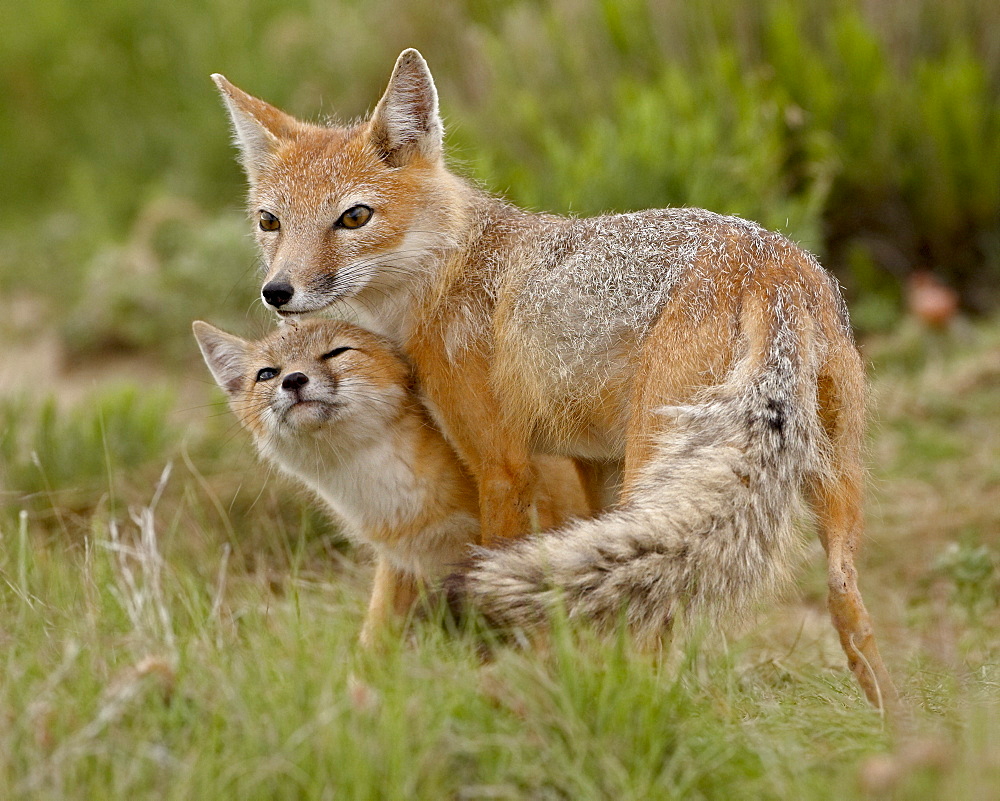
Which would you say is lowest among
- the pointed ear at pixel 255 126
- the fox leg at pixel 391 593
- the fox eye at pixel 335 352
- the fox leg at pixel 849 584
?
the fox leg at pixel 391 593

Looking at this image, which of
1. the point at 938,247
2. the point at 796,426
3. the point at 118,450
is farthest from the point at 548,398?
the point at 938,247

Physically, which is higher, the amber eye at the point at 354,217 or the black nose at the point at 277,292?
the amber eye at the point at 354,217

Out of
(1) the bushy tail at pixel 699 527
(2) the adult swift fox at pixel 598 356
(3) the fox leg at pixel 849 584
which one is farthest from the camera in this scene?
(3) the fox leg at pixel 849 584

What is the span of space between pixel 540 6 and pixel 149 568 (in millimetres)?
7779

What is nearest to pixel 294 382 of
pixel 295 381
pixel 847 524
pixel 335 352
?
pixel 295 381

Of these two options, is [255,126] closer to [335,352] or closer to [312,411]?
[335,352]

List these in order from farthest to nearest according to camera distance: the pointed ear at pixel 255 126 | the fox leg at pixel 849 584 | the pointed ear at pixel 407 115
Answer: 1. the pointed ear at pixel 255 126
2. the pointed ear at pixel 407 115
3. the fox leg at pixel 849 584

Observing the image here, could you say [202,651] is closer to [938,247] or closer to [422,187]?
[422,187]

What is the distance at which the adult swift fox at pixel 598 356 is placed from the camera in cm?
334

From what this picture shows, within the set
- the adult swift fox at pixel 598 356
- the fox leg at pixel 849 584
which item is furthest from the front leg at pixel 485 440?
the fox leg at pixel 849 584

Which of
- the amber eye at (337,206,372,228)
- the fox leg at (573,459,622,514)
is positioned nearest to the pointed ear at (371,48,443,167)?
the amber eye at (337,206,372,228)

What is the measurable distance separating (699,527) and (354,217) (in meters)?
1.83

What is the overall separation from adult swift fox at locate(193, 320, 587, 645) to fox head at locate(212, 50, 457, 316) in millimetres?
270

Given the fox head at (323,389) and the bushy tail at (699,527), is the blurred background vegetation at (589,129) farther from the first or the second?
the bushy tail at (699,527)
